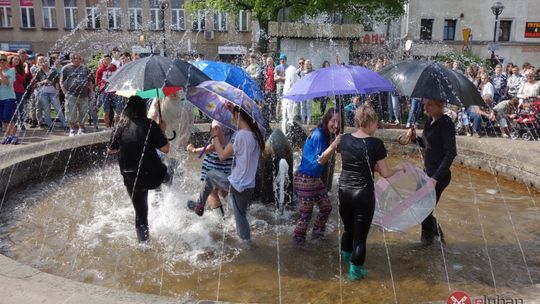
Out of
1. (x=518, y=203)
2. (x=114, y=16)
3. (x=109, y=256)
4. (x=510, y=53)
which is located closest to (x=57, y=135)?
(x=109, y=256)

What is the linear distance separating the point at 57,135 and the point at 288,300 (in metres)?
9.03

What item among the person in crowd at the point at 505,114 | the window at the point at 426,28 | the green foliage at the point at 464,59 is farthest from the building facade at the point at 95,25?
the person in crowd at the point at 505,114

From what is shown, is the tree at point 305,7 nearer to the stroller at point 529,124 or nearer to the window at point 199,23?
the window at point 199,23

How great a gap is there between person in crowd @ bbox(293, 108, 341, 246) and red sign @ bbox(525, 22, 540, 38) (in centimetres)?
4416

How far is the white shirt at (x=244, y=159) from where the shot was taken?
4965mm

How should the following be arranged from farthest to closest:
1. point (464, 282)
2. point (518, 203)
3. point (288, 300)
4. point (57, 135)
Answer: point (57, 135)
point (518, 203)
point (464, 282)
point (288, 300)

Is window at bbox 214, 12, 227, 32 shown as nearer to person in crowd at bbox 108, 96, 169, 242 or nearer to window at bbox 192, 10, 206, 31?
window at bbox 192, 10, 206, 31

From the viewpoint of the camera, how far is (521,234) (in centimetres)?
600

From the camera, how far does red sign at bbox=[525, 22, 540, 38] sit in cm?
4212

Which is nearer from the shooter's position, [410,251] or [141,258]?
[141,258]

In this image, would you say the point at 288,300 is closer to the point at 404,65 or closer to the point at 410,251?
the point at 410,251

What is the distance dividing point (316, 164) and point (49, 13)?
42.4m

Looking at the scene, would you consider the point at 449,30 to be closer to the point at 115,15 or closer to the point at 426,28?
the point at 426,28

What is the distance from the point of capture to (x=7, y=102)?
1083 cm
